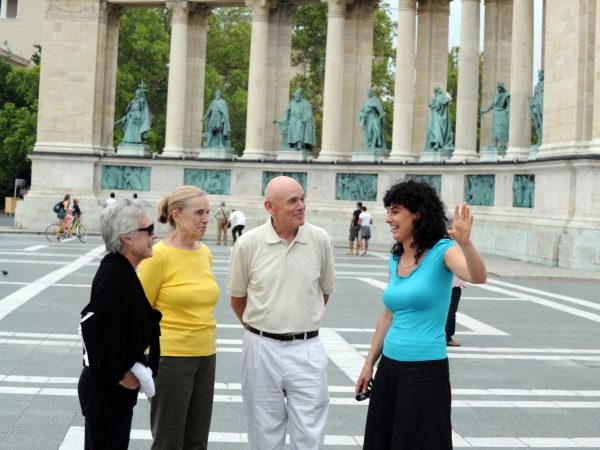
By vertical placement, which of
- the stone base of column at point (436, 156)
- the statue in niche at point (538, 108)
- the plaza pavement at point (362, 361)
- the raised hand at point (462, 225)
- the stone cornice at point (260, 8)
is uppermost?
Result: the stone cornice at point (260, 8)

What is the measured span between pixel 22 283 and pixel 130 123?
25.6 m

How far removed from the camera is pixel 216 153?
44.6 meters

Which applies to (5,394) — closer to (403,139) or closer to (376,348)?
→ (376,348)

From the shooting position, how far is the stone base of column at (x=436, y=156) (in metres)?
39.9

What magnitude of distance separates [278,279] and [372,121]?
35281mm

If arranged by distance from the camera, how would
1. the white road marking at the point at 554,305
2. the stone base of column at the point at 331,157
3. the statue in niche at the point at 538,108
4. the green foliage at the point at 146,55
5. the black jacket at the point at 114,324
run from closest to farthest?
the black jacket at the point at 114,324 → the white road marking at the point at 554,305 → the statue in niche at the point at 538,108 → the stone base of column at the point at 331,157 → the green foliage at the point at 146,55

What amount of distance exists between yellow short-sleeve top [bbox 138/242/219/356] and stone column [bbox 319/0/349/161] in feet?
117

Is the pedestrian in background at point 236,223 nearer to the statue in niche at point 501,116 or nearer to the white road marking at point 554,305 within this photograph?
the statue in niche at point 501,116

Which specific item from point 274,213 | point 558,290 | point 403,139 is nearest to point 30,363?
point 274,213

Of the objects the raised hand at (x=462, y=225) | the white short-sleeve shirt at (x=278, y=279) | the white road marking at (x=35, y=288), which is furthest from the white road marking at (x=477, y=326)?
the raised hand at (x=462, y=225)

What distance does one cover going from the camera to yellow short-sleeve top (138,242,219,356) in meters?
6.55

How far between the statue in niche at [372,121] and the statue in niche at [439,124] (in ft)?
7.18

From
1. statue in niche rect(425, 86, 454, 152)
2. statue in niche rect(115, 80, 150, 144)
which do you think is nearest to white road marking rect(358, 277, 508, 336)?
statue in niche rect(425, 86, 454, 152)

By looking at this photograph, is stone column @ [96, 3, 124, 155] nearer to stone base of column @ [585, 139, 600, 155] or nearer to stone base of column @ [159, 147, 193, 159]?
stone base of column @ [159, 147, 193, 159]
